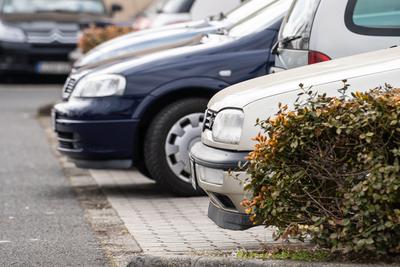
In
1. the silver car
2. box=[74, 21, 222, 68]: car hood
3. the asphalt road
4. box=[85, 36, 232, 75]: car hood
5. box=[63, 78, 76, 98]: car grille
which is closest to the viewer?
the asphalt road

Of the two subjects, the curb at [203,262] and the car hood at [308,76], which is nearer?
the curb at [203,262]

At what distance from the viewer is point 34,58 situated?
21453 mm

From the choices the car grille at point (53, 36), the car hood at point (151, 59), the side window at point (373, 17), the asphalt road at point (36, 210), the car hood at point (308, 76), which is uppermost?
the side window at point (373, 17)

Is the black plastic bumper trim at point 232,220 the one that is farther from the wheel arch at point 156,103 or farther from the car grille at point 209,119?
the wheel arch at point 156,103

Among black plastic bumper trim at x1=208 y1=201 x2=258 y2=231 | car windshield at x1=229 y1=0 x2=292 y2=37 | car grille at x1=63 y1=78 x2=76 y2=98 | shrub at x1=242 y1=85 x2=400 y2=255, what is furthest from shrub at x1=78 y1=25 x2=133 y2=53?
shrub at x1=242 y1=85 x2=400 y2=255

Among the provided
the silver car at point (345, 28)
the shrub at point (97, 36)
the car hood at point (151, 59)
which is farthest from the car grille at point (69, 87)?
the shrub at point (97, 36)

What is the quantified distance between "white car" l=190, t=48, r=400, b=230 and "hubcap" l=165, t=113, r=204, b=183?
7.91 feet

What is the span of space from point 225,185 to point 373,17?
6.05ft

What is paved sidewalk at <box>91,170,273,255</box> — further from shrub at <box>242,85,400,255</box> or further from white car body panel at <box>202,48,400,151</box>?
shrub at <box>242,85,400,255</box>

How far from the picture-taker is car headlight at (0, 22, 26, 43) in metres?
21.2

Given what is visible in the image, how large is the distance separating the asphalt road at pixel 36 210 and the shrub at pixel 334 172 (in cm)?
129

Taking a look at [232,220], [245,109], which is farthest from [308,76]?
[232,220]

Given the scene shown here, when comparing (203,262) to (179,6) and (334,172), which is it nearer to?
(334,172)

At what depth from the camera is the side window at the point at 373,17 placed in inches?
306
